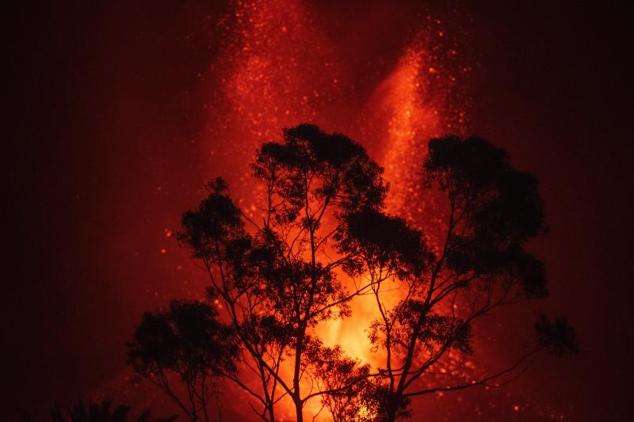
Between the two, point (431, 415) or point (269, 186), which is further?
point (431, 415)

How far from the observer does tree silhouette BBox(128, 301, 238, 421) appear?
14672 millimetres

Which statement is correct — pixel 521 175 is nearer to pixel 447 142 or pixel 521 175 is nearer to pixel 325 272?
pixel 447 142

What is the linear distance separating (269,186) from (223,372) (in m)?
4.56

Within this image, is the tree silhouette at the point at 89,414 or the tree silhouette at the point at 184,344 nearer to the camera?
the tree silhouette at the point at 184,344

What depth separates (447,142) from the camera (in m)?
13.8

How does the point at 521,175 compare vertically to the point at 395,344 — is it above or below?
above

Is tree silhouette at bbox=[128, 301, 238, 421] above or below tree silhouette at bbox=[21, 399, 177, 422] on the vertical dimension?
above

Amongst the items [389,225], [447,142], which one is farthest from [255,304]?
[447,142]

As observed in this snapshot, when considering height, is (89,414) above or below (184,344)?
below

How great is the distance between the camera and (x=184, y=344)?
581 inches

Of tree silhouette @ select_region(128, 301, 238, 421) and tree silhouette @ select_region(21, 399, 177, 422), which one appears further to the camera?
tree silhouette @ select_region(21, 399, 177, 422)

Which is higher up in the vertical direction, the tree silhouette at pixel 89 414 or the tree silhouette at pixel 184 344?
the tree silhouette at pixel 184 344

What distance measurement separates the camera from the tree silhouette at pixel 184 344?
14.7 metres

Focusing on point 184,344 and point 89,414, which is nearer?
point 184,344
